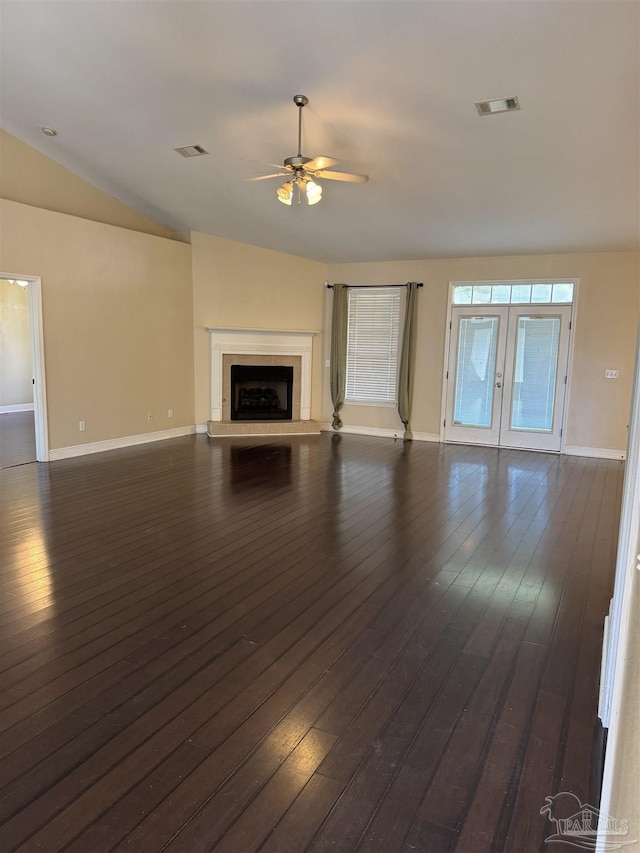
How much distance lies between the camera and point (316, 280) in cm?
868

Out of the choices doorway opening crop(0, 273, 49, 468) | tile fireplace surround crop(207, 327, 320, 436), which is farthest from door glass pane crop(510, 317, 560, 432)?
doorway opening crop(0, 273, 49, 468)

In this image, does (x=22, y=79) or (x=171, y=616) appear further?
(x=22, y=79)

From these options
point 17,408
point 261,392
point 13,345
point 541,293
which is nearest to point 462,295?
point 541,293

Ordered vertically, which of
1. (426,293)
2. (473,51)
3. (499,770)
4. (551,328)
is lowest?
(499,770)

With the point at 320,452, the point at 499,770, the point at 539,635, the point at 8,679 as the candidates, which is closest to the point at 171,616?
the point at 8,679

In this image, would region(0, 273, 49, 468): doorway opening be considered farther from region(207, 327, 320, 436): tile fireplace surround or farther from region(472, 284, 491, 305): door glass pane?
region(472, 284, 491, 305): door glass pane

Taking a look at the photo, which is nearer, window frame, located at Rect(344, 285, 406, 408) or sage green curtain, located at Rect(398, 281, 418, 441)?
sage green curtain, located at Rect(398, 281, 418, 441)

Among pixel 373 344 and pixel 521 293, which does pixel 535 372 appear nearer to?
pixel 521 293

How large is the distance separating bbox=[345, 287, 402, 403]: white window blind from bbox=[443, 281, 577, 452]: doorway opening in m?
0.94

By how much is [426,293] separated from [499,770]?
281 inches

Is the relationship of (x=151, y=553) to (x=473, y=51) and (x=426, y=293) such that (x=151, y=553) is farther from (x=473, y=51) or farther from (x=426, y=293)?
(x=426, y=293)

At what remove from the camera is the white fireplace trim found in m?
8.18

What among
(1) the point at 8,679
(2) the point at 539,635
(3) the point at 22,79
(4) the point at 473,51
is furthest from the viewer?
(3) the point at 22,79

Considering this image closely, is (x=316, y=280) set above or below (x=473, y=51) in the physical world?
below
